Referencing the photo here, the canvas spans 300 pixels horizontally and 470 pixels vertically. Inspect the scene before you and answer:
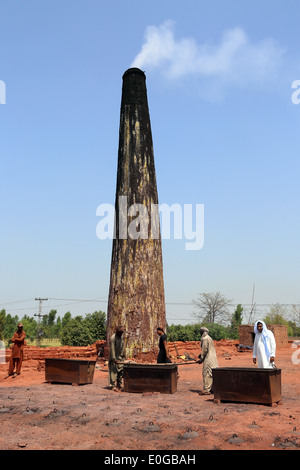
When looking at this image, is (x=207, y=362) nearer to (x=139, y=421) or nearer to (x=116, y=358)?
(x=116, y=358)

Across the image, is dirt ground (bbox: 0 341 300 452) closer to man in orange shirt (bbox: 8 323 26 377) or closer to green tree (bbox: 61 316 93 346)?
man in orange shirt (bbox: 8 323 26 377)

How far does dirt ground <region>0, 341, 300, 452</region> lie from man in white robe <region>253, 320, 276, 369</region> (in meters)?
0.74

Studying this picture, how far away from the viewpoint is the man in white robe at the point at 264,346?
308 inches

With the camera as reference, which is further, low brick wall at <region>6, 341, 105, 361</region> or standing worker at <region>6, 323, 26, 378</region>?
low brick wall at <region>6, 341, 105, 361</region>

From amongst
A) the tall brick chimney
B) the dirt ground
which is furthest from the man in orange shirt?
the tall brick chimney

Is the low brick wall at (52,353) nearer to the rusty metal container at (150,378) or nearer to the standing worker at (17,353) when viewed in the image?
the standing worker at (17,353)

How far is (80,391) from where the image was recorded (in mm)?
8461

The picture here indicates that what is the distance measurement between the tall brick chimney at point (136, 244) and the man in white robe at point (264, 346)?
5569 mm

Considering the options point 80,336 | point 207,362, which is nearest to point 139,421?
point 207,362

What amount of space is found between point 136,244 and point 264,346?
6504 millimetres

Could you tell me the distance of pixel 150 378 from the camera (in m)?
8.01

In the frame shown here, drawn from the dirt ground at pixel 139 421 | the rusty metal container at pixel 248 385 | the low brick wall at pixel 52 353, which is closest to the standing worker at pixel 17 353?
A: the low brick wall at pixel 52 353

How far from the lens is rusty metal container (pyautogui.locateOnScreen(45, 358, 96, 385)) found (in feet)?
30.9
